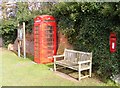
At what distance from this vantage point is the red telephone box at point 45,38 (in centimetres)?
976

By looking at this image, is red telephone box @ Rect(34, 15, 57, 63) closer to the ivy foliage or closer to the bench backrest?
the ivy foliage

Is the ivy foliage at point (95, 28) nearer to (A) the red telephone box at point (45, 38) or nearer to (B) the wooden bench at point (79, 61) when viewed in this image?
(B) the wooden bench at point (79, 61)

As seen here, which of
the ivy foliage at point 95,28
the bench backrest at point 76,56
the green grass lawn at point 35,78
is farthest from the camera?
the bench backrest at point 76,56

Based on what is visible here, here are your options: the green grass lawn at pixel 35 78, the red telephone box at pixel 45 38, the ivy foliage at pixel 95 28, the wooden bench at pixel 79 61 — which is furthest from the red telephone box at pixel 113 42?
the red telephone box at pixel 45 38

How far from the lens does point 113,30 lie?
623cm

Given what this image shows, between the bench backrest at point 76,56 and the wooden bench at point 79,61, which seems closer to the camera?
the wooden bench at point 79,61

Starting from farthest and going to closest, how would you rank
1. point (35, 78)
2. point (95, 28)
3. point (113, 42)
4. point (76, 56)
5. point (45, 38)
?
point (45, 38) < point (76, 56) < point (35, 78) < point (95, 28) < point (113, 42)

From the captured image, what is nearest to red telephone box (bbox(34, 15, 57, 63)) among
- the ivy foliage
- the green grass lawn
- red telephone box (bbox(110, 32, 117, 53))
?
the ivy foliage

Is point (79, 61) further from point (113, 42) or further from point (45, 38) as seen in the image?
point (45, 38)

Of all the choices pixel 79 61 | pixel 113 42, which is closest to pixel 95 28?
pixel 113 42

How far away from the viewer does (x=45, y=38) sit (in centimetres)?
985

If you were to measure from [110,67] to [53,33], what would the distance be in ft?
14.6

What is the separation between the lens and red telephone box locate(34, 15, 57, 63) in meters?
9.76

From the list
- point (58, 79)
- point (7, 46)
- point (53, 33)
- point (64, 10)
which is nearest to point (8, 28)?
point (7, 46)
